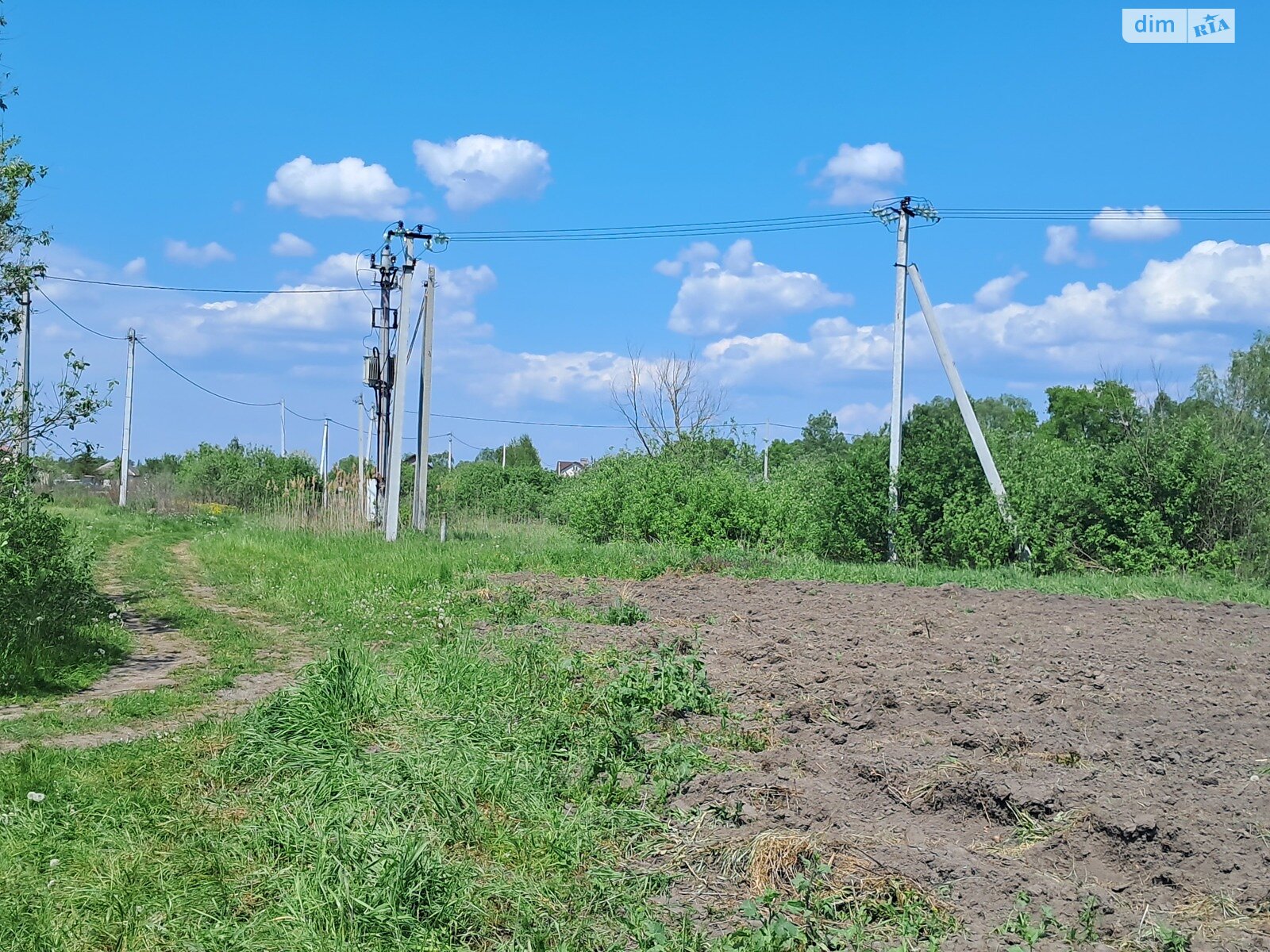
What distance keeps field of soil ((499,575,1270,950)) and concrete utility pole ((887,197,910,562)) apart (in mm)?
7992

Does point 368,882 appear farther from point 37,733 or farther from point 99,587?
point 99,587

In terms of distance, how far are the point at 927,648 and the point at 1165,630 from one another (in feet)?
8.58

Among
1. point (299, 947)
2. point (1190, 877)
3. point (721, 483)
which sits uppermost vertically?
point (721, 483)

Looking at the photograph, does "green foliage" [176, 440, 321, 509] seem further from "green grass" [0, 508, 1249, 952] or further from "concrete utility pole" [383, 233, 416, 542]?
"green grass" [0, 508, 1249, 952]

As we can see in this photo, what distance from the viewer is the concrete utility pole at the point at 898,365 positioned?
1708 centimetres

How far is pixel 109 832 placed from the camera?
484cm

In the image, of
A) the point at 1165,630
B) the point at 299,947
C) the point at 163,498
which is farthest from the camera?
the point at 163,498

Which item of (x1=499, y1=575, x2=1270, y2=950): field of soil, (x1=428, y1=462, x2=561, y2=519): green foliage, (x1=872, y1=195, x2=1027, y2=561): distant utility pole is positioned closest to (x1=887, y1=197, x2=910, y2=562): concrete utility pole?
(x1=872, y1=195, x2=1027, y2=561): distant utility pole

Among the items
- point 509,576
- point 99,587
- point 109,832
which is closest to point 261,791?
point 109,832

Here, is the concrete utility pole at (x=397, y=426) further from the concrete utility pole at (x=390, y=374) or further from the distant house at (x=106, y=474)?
the distant house at (x=106, y=474)

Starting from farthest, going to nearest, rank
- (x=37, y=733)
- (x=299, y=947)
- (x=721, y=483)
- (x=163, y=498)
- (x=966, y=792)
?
1. (x=163, y=498)
2. (x=721, y=483)
3. (x=37, y=733)
4. (x=966, y=792)
5. (x=299, y=947)

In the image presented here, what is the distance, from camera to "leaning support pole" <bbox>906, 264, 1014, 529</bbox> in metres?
16.1

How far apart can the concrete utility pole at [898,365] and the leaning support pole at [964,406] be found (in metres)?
0.28

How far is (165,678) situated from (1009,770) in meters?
6.53
